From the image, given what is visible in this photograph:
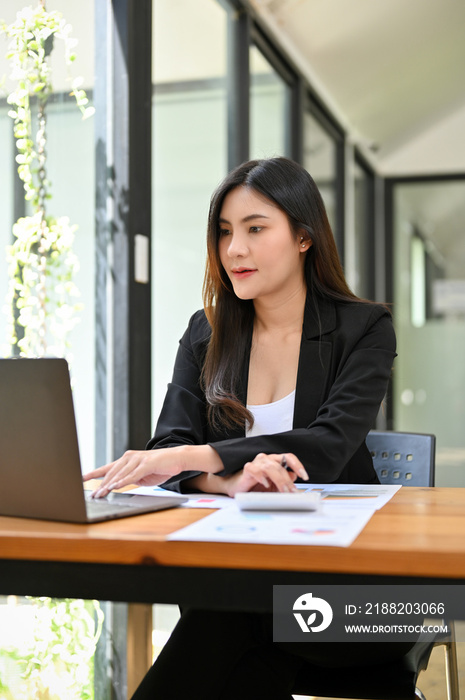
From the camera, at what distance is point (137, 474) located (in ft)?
4.16

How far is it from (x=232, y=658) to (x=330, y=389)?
1.94ft

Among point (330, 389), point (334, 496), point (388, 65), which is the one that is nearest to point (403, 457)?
point (330, 389)

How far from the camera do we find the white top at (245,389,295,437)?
164cm

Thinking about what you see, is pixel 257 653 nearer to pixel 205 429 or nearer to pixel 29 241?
pixel 205 429

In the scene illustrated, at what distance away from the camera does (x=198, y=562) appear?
83cm

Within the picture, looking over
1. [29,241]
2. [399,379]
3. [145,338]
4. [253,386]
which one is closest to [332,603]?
[253,386]

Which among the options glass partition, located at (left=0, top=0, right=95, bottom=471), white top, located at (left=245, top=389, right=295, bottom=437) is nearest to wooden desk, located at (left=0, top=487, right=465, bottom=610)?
white top, located at (left=245, top=389, right=295, bottom=437)

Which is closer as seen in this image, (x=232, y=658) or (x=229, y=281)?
(x=232, y=658)

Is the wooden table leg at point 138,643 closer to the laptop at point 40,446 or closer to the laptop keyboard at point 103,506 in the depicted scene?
the laptop keyboard at point 103,506

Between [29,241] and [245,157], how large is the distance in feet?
5.29

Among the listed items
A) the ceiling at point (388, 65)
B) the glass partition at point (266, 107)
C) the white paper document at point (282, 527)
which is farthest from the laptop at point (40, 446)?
the ceiling at point (388, 65)

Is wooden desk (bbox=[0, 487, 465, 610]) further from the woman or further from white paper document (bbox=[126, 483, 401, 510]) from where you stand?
the woman

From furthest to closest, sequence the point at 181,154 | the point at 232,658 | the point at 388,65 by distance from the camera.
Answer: the point at 388,65, the point at 181,154, the point at 232,658

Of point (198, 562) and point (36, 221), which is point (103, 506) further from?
point (36, 221)
